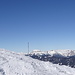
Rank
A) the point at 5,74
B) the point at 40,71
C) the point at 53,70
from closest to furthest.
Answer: the point at 5,74, the point at 40,71, the point at 53,70

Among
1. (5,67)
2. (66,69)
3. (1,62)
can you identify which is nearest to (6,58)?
(1,62)

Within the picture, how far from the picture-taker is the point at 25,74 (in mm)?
5207

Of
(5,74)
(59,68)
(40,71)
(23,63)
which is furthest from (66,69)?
(5,74)

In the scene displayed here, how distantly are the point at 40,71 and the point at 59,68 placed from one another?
1127 mm

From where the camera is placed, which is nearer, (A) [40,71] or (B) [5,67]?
(B) [5,67]

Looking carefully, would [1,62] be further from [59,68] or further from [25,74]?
[59,68]

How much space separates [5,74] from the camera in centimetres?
500

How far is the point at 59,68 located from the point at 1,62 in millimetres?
2289

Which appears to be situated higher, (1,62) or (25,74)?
(1,62)

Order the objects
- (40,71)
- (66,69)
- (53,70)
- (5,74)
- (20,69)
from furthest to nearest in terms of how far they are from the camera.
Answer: (66,69), (53,70), (40,71), (20,69), (5,74)

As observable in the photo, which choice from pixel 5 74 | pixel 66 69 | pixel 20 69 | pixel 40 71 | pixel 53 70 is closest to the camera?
pixel 5 74

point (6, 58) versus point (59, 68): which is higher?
point (6, 58)

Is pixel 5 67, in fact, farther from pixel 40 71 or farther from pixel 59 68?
pixel 59 68

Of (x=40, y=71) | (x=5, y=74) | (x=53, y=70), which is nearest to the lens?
(x=5, y=74)
